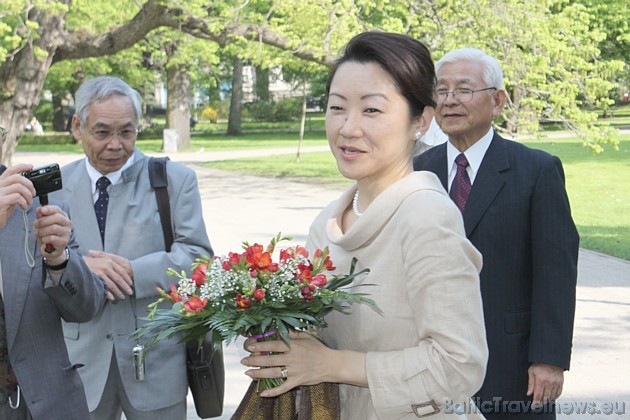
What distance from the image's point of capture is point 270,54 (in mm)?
21250

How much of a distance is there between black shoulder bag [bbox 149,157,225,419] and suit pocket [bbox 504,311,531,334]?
1.26m

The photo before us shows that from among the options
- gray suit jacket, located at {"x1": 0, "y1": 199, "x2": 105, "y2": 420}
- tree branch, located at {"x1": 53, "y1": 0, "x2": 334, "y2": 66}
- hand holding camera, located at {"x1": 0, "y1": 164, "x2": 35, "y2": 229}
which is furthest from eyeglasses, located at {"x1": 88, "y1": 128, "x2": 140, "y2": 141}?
tree branch, located at {"x1": 53, "y1": 0, "x2": 334, "y2": 66}

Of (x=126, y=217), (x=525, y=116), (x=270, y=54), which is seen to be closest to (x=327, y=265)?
(x=126, y=217)

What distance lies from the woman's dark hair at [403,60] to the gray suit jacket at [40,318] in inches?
56.3

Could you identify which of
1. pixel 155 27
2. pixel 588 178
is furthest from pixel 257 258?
pixel 588 178

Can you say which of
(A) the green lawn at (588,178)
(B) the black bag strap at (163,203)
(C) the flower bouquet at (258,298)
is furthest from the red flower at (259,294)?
(A) the green lawn at (588,178)

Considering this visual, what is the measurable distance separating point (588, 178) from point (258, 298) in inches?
892

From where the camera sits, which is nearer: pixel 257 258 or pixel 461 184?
pixel 257 258

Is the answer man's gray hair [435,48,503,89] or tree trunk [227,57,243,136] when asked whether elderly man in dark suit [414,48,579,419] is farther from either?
tree trunk [227,57,243,136]

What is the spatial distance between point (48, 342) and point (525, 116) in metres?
12.2

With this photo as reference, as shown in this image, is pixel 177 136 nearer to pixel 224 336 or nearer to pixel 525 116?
pixel 525 116

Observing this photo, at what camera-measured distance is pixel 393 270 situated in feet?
7.76

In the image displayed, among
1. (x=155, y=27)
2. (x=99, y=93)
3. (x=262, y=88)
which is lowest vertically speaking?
(x=262, y=88)

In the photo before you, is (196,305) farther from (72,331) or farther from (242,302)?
(72,331)
